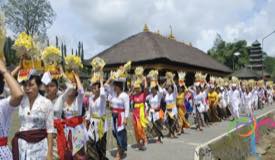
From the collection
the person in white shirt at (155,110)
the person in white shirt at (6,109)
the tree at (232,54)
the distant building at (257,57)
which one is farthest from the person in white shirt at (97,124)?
the tree at (232,54)

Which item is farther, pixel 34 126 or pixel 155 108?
pixel 155 108

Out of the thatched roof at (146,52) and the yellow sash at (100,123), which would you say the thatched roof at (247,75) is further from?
the yellow sash at (100,123)

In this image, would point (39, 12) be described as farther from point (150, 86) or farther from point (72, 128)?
point (72, 128)

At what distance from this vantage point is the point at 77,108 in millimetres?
6277

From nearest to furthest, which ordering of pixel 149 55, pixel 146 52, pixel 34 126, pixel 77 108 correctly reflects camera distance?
pixel 34 126
pixel 77 108
pixel 149 55
pixel 146 52

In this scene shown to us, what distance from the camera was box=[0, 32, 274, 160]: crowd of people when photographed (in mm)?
4176

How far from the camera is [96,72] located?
766 cm

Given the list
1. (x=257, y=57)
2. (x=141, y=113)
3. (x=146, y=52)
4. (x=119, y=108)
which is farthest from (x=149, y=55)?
(x=119, y=108)

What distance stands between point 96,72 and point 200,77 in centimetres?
943

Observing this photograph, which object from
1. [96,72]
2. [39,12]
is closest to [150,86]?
[96,72]

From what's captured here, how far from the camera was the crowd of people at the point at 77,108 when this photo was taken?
4.18m

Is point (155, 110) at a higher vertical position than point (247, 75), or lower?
lower

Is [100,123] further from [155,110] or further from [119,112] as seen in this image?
[155,110]

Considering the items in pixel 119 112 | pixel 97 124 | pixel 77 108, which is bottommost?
pixel 97 124
